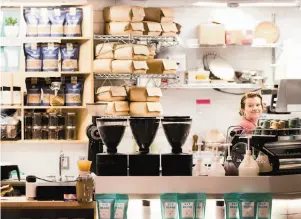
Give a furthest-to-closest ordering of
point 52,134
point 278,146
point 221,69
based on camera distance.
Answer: point 221,69, point 52,134, point 278,146

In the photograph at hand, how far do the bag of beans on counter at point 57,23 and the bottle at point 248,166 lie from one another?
363 cm

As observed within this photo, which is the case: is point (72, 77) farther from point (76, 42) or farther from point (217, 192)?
point (217, 192)

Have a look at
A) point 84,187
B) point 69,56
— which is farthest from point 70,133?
point 84,187

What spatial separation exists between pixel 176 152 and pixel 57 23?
3532 millimetres

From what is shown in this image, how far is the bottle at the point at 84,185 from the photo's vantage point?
3.62 m

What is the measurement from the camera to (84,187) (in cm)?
365

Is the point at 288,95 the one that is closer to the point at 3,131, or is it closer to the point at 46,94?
the point at 46,94

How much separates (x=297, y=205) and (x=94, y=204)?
1.21 m

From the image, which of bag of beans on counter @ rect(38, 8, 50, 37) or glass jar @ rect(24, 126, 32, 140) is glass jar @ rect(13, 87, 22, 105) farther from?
bag of beans on counter @ rect(38, 8, 50, 37)

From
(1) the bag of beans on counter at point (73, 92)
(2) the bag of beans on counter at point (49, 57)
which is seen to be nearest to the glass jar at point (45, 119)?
(1) the bag of beans on counter at point (73, 92)

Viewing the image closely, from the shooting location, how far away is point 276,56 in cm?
762

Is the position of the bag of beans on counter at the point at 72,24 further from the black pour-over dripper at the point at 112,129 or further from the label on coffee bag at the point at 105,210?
the label on coffee bag at the point at 105,210

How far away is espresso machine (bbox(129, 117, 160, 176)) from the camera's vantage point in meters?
3.47

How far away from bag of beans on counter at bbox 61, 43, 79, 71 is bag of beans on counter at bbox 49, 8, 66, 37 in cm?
15
